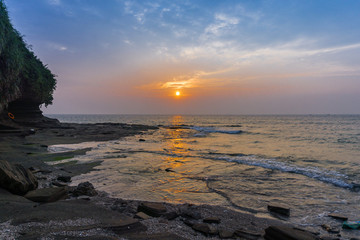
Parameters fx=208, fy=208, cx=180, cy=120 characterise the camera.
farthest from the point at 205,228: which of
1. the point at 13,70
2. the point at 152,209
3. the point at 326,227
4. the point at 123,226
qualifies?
the point at 13,70

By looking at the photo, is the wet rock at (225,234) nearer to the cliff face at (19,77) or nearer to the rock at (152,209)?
the rock at (152,209)

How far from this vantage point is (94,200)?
20.2 feet

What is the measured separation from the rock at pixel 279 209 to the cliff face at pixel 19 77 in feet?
57.6

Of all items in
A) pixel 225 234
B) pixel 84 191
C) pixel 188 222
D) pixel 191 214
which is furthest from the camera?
pixel 84 191

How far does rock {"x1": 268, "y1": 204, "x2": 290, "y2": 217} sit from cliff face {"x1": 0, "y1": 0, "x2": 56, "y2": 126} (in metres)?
17.6

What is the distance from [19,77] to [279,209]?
26.3 metres

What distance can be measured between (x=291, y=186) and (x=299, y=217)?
3.20 m

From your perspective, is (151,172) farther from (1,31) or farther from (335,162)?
(1,31)

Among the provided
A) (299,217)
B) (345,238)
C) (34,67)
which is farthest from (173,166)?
(34,67)

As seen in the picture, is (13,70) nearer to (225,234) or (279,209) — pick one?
(225,234)

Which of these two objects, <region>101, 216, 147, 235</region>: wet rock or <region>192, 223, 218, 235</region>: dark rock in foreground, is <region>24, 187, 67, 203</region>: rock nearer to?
<region>101, 216, 147, 235</region>: wet rock

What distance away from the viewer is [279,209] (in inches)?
242

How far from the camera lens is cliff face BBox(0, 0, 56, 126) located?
15.1 metres

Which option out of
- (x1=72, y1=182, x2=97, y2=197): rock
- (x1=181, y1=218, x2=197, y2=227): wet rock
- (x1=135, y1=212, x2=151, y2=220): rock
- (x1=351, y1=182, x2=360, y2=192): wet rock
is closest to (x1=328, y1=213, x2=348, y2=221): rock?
(x1=351, y1=182, x2=360, y2=192): wet rock
